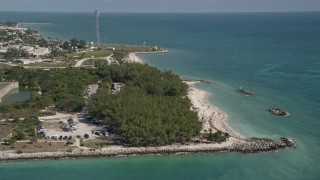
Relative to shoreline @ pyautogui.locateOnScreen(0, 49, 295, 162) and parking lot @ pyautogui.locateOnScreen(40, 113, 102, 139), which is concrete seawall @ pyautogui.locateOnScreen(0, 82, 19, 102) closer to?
parking lot @ pyautogui.locateOnScreen(40, 113, 102, 139)

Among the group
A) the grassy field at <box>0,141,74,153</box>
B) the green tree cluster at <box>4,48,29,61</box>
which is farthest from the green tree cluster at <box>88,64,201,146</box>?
the green tree cluster at <box>4,48,29,61</box>

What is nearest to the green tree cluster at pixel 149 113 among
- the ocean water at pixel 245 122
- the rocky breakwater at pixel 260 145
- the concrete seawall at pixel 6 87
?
the ocean water at pixel 245 122

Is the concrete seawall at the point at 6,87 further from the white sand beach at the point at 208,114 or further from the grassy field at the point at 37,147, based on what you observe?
the white sand beach at the point at 208,114

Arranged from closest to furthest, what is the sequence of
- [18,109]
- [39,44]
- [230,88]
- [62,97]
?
1. [18,109]
2. [62,97]
3. [230,88]
4. [39,44]

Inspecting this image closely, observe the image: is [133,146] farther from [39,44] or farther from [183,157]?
[39,44]

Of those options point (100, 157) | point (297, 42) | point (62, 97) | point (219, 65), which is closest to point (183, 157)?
point (100, 157)

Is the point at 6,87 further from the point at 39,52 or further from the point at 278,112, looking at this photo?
the point at 278,112
